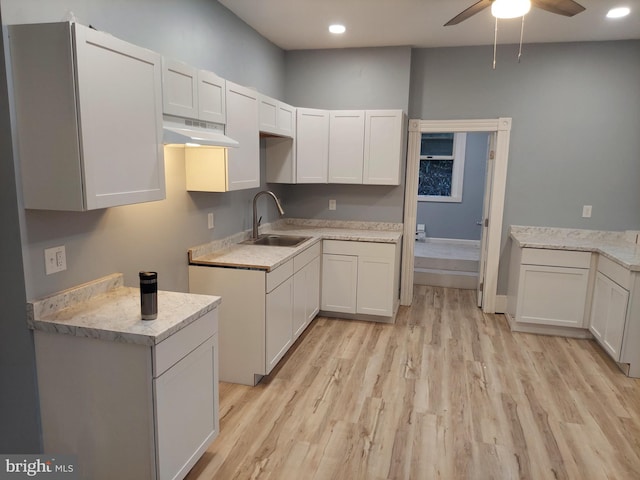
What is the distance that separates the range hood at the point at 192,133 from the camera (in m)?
2.24

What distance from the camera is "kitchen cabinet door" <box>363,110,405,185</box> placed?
14.2 feet

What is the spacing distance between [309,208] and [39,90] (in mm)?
3379

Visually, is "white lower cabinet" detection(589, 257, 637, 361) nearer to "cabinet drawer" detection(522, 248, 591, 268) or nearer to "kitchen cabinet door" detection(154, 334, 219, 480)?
"cabinet drawer" detection(522, 248, 591, 268)

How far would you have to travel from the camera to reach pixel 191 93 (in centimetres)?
250

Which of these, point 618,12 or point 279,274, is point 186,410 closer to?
point 279,274

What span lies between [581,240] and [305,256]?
8.92ft

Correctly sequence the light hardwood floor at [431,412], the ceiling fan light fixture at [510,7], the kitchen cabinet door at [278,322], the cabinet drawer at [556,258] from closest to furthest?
the light hardwood floor at [431,412] → the ceiling fan light fixture at [510,7] → the kitchen cabinet door at [278,322] → the cabinet drawer at [556,258]

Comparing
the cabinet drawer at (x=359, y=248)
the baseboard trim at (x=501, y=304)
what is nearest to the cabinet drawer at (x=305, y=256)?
the cabinet drawer at (x=359, y=248)

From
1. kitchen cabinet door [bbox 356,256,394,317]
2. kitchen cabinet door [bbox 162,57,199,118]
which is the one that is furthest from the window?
kitchen cabinet door [bbox 162,57,199,118]

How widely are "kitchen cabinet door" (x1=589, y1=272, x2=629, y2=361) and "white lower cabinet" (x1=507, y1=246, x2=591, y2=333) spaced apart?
12cm

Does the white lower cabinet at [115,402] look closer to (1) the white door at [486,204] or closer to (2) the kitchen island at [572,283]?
(2) the kitchen island at [572,283]

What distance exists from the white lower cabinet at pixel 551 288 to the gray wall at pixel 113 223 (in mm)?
2677

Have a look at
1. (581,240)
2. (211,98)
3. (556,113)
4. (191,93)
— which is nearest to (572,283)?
(581,240)

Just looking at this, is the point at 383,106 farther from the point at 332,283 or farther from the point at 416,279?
the point at 416,279
